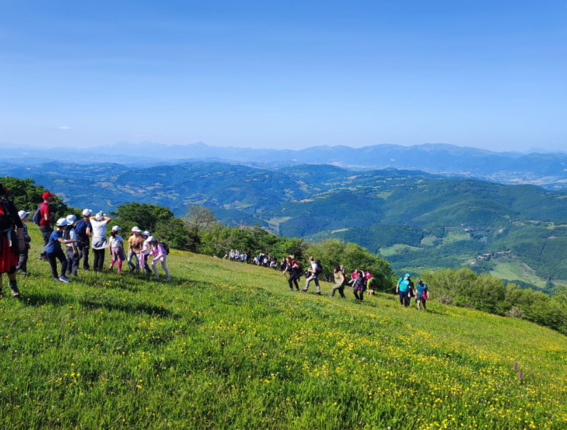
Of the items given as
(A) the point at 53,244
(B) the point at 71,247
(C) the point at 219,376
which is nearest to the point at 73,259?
(B) the point at 71,247

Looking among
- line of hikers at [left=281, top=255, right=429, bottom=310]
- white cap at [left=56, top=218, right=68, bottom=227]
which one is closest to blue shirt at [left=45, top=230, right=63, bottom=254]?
white cap at [left=56, top=218, right=68, bottom=227]

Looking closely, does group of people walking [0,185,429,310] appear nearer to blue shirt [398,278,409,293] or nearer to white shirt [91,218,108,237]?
white shirt [91,218,108,237]

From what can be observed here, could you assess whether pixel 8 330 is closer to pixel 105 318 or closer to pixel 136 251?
pixel 105 318

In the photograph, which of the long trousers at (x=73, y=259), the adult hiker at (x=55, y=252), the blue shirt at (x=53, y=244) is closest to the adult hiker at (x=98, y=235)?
the long trousers at (x=73, y=259)

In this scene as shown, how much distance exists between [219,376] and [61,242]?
8.65m

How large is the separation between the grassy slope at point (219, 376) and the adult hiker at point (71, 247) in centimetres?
248

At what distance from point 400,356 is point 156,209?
90.6 meters

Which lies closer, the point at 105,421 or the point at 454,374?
the point at 105,421

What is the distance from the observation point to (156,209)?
88812 millimetres

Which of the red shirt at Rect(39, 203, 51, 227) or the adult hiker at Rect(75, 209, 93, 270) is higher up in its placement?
the red shirt at Rect(39, 203, 51, 227)

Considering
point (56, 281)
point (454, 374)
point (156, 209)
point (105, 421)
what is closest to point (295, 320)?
point (454, 374)

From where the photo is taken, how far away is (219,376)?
533 cm

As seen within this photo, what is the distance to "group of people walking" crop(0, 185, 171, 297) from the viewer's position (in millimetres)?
7030

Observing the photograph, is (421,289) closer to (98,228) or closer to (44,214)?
(98,228)
